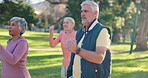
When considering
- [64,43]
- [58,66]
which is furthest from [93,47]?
[58,66]

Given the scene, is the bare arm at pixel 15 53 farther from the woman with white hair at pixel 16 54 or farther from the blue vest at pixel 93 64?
the blue vest at pixel 93 64

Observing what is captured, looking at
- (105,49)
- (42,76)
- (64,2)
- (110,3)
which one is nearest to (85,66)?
(105,49)

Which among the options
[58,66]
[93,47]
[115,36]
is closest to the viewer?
[93,47]

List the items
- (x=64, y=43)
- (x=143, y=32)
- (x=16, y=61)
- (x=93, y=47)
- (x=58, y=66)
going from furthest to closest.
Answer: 1. (x=143, y=32)
2. (x=58, y=66)
3. (x=64, y=43)
4. (x=16, y=61)
5. (x=93, y=47)

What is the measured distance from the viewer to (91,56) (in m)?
3.24

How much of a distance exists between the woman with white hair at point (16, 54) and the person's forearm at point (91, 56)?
1199 millimetres

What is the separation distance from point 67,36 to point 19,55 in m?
2.37

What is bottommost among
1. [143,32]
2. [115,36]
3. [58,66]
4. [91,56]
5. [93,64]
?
[115,36]

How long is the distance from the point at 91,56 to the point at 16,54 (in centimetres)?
132

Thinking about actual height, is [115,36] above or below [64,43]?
below

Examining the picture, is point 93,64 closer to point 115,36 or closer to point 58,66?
point 58,66

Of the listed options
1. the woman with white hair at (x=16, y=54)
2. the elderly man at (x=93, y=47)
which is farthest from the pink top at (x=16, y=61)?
the elderly man at (x=93, y=47)

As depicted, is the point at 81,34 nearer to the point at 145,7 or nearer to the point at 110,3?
the point at 110,3

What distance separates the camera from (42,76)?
10328 millimetres
